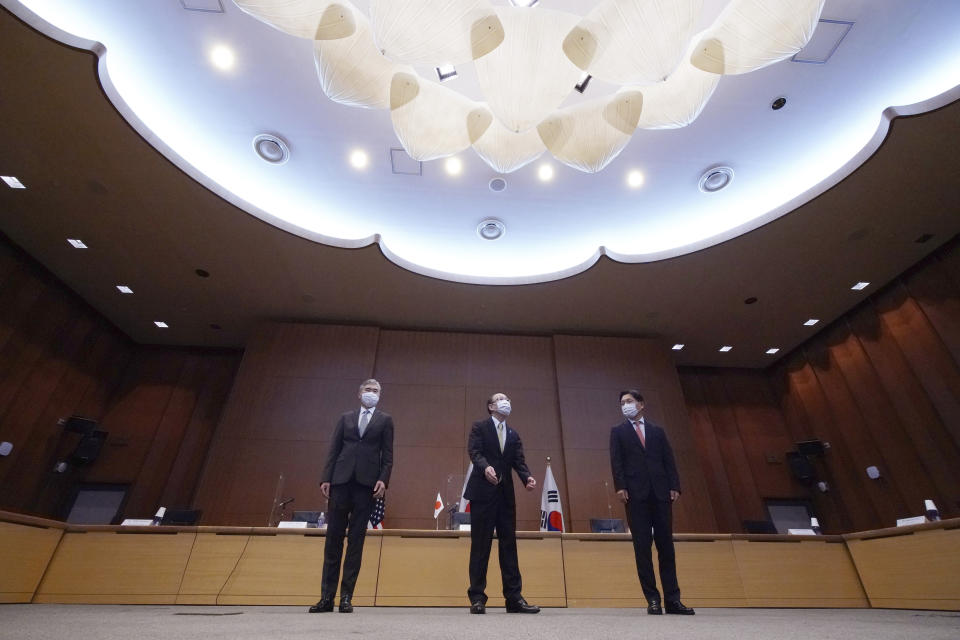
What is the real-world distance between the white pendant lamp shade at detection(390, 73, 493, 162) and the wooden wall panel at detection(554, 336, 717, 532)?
471 cm

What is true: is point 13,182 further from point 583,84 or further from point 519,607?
point 519,607

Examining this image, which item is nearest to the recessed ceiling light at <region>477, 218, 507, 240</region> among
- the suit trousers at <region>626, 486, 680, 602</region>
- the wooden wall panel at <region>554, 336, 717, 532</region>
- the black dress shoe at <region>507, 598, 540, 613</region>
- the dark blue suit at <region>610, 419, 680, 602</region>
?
the wooden wall panel at <region>554, 336, 717, 532</region>

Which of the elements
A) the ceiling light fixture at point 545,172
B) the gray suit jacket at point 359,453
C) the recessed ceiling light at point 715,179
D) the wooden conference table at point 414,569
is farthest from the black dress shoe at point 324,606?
the recessed ceiling light at point 715,179

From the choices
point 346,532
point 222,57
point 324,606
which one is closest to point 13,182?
point 222,57

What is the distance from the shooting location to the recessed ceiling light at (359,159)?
5.85m

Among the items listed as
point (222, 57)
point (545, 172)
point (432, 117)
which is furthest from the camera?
point (545, 172)

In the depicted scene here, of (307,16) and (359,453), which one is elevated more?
(307,16)

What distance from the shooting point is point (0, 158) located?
538 cm

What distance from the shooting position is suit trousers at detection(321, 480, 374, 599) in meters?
2.96

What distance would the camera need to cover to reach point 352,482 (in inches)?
126

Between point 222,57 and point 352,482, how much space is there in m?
4.47

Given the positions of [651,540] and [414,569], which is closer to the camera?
[651,540]

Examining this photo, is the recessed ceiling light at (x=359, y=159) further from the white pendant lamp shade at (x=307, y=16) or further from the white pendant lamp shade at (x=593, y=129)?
the white pendant lamp shade at (x=593, y=129)

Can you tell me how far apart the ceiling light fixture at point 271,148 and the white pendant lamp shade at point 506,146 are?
2605 mm
